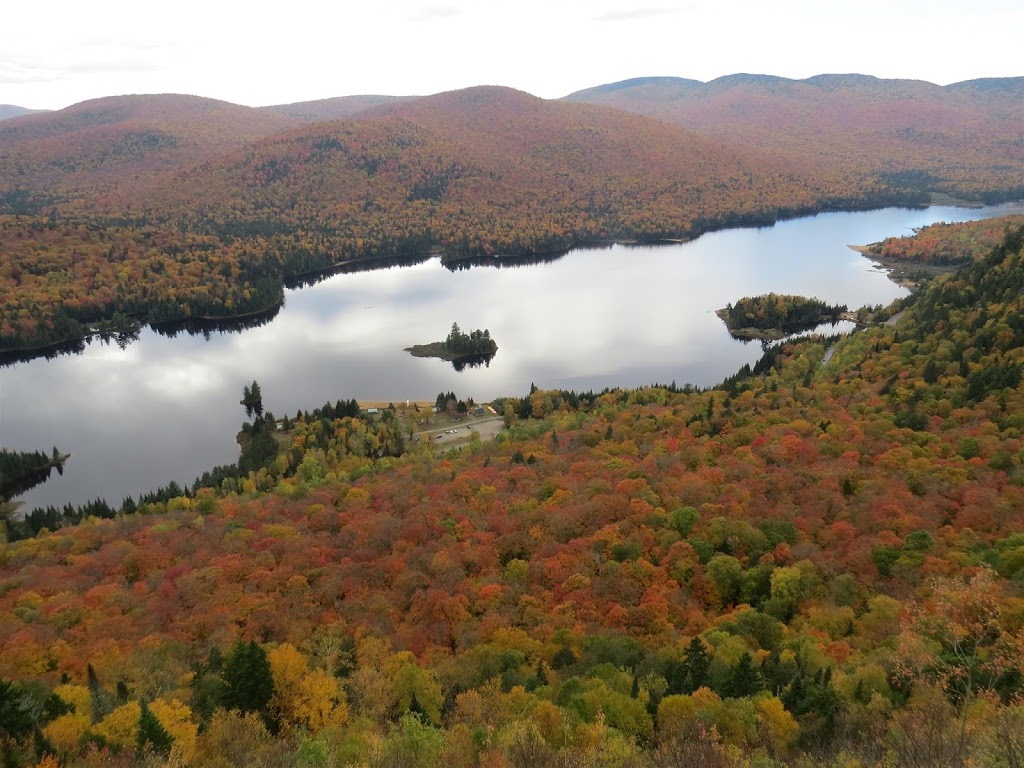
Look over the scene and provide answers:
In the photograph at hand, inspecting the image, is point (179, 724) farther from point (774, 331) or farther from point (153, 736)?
point (774, 331)

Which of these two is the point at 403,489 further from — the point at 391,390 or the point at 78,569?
the point at 391,390

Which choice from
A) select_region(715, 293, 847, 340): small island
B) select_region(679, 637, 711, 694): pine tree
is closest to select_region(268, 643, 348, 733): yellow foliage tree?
select_region(679, 637, 711, 694): pine tree

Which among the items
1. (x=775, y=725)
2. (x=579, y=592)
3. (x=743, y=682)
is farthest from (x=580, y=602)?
(x=775, y=725)

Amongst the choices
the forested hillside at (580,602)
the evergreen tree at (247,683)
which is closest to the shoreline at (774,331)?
the forested hillside at (580,602)

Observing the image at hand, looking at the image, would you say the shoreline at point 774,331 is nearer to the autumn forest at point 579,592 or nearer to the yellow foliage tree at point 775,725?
the autumn forest at point 579,592

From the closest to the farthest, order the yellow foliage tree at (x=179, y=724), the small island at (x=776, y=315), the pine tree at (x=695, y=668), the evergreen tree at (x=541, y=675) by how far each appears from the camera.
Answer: the yellow foliage tree at (x=179, y=724) < the pine tree at (x=695, y=668) < the evergreen tree at (x=541, y=675) < the small island at (x=776, y=315)

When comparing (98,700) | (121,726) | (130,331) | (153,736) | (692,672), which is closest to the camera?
(153,736)
